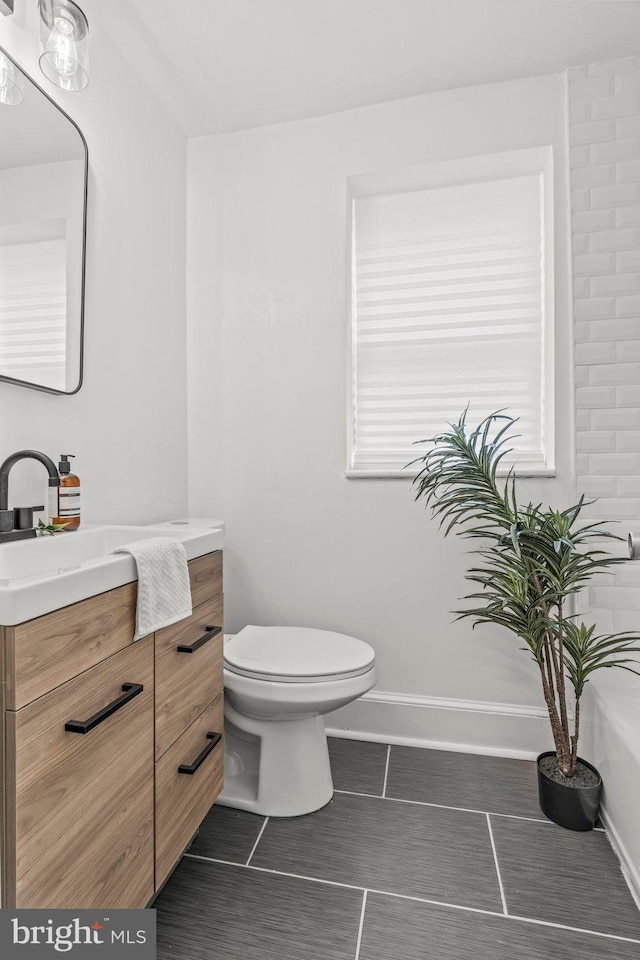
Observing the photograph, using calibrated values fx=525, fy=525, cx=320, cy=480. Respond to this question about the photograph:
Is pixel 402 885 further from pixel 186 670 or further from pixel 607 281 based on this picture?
pixel 607 281

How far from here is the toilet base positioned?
1.58 m

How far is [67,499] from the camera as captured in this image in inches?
54.5

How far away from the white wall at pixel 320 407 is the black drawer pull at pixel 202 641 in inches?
29.6

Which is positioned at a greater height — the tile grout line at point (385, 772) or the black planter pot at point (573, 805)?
the black planter pot at point (573, 805)

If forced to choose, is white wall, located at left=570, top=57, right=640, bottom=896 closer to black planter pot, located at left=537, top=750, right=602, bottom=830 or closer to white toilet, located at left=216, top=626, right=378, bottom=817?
black planter pot, located at left=537, top=750, right=602, bottom=830

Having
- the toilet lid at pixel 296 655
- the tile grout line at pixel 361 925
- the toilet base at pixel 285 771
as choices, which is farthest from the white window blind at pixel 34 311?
the tile grout line at pixel 361 925

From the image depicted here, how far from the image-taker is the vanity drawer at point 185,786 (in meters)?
1.12

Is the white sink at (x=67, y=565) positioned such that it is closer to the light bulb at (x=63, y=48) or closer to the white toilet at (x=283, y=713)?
the white toilet at (x=283, y=713)

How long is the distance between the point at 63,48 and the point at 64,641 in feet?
4.69

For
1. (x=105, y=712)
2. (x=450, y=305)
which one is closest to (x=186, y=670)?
(x=105, y=712)

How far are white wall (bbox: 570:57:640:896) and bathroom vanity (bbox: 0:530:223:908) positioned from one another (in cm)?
135

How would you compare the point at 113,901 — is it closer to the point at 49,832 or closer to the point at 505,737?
the point at 49,832

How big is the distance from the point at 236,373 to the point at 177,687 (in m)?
1.36

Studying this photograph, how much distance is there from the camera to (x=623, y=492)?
5.99ft
